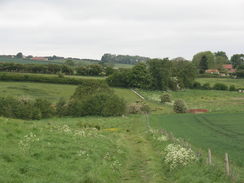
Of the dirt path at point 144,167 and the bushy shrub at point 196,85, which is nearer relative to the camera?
the dirt path at point 144,167

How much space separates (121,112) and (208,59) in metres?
131

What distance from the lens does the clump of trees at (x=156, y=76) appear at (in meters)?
126

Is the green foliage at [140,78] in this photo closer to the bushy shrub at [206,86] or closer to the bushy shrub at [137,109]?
the bushy shrub at [206,86]

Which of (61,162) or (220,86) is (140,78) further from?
(61,162)

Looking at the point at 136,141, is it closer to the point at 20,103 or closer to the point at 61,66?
the point at 20,103

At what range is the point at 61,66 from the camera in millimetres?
140250

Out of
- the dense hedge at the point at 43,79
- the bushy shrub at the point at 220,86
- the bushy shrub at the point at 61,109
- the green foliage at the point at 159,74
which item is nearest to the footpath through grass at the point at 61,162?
the bushy shrub at the point at 61,109

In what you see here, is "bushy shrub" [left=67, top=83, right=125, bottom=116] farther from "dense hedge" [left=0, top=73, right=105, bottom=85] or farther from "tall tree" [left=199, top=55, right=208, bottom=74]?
"tall tree" [left=199, top=55, right=208, bottom=74]

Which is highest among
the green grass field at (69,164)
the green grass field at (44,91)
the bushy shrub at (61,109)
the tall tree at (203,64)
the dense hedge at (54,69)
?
the tall tree at (203,64)

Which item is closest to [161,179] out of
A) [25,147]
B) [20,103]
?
[25,147]

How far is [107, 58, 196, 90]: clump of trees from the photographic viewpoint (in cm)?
12550

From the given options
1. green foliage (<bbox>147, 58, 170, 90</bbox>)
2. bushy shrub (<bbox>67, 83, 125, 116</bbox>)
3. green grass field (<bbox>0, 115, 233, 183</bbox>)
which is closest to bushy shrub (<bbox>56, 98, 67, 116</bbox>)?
bushy shrub (<bbox>67, 83, 125, 116</bbox>)

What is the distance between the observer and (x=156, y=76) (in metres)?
131

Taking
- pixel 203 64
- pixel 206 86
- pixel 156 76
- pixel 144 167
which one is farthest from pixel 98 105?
pixel 203 64
